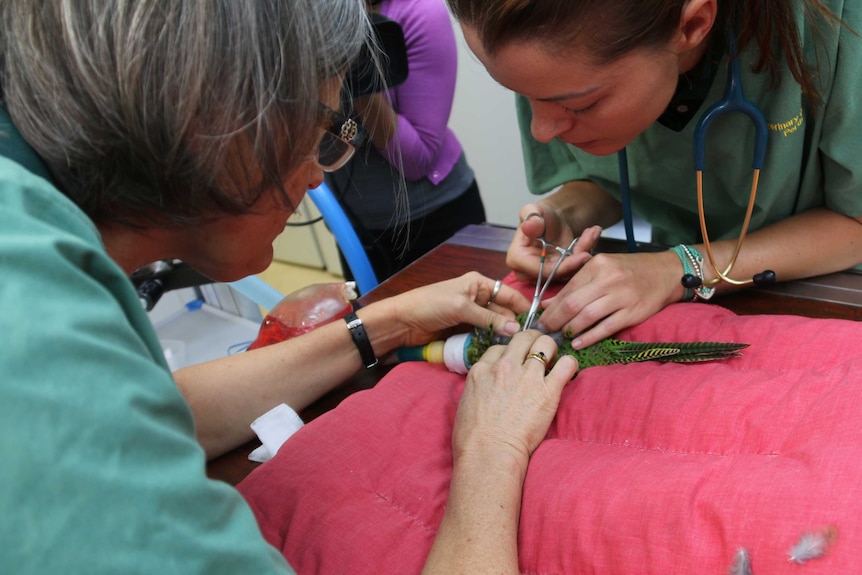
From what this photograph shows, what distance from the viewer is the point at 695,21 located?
834 millimetres

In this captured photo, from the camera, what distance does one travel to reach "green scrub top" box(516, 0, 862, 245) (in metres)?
0.90

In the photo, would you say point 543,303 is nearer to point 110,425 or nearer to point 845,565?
point 845,565

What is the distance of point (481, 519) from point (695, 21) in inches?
27.6

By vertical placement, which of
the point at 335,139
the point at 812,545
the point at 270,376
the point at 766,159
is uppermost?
the point at 335,139

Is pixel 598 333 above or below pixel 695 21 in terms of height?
below

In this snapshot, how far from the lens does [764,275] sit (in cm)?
98

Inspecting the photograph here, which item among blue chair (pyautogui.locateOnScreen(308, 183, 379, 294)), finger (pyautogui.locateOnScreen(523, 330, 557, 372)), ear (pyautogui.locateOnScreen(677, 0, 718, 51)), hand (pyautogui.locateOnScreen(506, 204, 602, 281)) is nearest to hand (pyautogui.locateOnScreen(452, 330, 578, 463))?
finger (pyautogui.locateOnScreen(523, 330, 557, 372))

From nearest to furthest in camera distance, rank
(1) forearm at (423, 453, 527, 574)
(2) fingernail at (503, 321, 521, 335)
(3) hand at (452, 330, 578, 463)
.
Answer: (1) forearm at (423, 453, 527, 574) → (3) hand at (452, 330, 578, 463) → (2) fingernail at (503, 321, 521, 335)

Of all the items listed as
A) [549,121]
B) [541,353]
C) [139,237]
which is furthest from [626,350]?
[139,237]

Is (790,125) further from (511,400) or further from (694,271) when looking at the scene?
(511,400)

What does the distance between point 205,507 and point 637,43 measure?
76 centimetres

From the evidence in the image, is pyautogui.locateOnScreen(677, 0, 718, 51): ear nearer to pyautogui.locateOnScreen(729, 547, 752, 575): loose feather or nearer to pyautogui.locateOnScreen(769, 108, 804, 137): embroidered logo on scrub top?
pyautogui.locateOnScreen(769, 108, 804, 137): embroidered logo on scrub top

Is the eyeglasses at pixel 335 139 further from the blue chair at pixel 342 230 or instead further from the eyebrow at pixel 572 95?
the blue chair at pixel 342 230

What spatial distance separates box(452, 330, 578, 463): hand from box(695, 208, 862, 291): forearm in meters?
0.39
